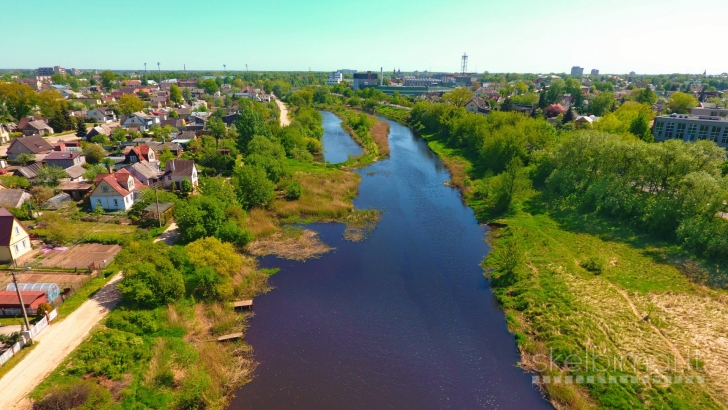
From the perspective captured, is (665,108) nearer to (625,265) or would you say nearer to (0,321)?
(625,265)

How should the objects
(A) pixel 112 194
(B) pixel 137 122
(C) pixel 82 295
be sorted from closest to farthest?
1. (C) pixel 82 295
2. (A) pixel 112 194
3. (B) pixel 137 122

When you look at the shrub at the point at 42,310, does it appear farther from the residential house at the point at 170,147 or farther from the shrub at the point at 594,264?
the residential house at the point at 170,147

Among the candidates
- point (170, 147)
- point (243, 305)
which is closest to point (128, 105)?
point (170, 147)

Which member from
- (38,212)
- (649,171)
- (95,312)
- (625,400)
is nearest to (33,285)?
(95,312)

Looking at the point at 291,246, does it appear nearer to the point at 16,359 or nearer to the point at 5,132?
the point at 16,359

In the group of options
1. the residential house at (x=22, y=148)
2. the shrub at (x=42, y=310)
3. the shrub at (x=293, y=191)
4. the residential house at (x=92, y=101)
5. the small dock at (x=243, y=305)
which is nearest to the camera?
the shrub at (x=42, y=310)

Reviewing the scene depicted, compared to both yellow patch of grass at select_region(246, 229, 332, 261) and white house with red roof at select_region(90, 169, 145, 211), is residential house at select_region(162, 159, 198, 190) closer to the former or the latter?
white house with red roof at select_region(90, 169, 145, 211)

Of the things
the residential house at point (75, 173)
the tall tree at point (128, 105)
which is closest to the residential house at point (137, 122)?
the tall tree at point (128, 105)
